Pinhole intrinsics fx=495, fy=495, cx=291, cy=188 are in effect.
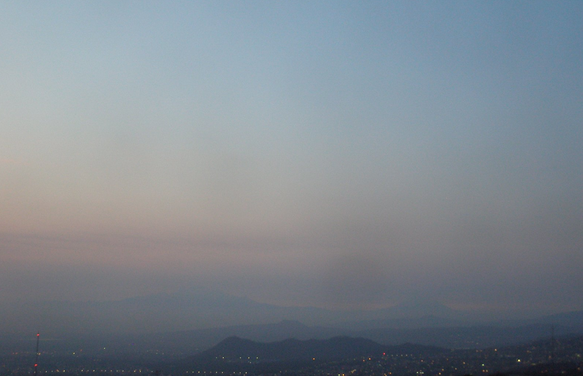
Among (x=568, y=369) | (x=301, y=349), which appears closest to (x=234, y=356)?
(x=301, y=349)

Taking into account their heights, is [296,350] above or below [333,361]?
above

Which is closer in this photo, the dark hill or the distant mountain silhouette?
the distant mountain silhouette

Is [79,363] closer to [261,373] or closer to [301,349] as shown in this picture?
[261,373]

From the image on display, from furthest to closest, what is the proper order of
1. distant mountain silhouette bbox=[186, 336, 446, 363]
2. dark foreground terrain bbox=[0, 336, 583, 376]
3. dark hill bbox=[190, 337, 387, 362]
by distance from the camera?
1. dark hill bbox=[190, 337, 387, 362]
2. distant mountain silhouette bbox=[186, 336, 446, 363]
3. dark foreground terrain bbox=[0, 336, 583, 376]

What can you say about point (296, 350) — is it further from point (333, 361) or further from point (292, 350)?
point (333, 361)

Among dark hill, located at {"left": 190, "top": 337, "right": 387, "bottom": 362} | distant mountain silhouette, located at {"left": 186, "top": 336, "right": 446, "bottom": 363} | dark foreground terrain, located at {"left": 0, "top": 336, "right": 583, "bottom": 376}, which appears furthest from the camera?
dark hill, located at {"left": 190, "top": 337, "right": 387, "bottom": 362}

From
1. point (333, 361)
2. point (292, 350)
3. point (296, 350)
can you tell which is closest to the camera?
point (333, 361)

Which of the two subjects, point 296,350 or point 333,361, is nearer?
point 333,361

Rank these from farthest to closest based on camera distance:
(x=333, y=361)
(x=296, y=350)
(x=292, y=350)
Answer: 1. (x=292, y=350)
2. (x=296, y=350)
3. (x=333, y=361)

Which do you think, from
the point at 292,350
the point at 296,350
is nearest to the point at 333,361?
the point at 296,350

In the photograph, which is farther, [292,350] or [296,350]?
A: [292,350]

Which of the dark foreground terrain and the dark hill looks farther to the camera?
the dark hill

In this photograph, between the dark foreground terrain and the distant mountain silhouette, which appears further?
the distant mountain silhouette
